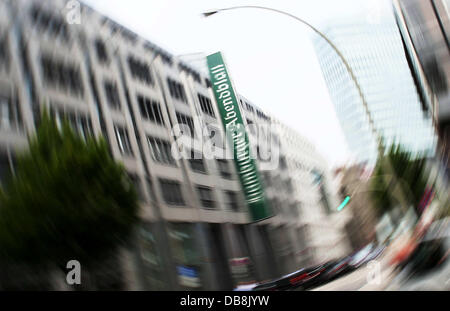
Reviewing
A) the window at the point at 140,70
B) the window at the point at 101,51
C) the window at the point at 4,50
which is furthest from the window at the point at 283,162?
the window at the point at 4,50

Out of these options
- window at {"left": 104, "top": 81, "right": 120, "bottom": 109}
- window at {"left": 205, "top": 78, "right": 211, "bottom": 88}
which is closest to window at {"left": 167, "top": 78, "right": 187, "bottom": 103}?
window at {"left": 205, "top": 78, "right": 211, "bottom": 88}

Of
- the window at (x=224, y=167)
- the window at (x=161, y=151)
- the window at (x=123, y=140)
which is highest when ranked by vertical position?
the window at (x=123, y=140)

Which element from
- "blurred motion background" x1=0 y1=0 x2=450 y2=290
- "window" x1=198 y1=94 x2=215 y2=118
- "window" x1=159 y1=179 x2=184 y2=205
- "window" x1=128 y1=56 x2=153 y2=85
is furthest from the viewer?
"window" x1=128 y1=56 x2=153 y2=85

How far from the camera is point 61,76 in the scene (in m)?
3.13

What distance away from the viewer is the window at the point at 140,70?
3318 mm

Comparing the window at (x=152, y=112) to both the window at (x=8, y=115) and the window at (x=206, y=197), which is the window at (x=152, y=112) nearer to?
the window at (x=206, y=197)

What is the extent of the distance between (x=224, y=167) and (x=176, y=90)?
1.16 meters

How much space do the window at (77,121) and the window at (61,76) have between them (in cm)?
27

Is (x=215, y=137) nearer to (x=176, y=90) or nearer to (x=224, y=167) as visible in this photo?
(x=224, y=167)

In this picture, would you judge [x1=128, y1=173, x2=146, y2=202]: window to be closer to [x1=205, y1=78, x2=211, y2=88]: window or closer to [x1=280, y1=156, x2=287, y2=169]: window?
[x1=205, y1=78, x2=211, y2=88]: window

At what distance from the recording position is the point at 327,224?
305cm

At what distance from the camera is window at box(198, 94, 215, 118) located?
3.16 m

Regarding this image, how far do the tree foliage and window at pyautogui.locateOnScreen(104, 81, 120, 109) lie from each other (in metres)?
0.51

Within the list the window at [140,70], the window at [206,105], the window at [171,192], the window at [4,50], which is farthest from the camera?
the window at [140,70]
